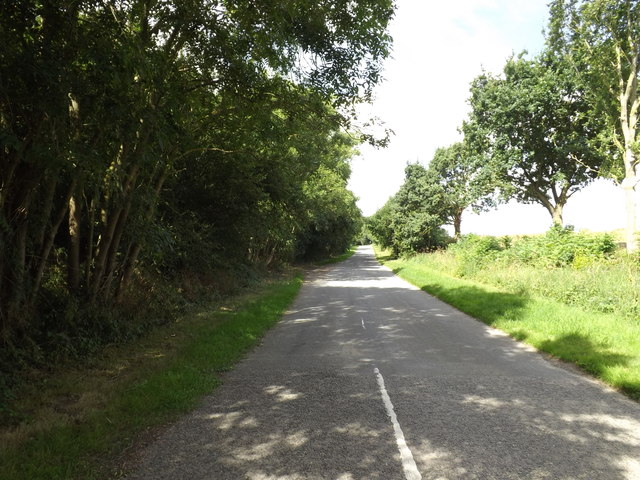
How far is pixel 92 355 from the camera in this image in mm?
7414

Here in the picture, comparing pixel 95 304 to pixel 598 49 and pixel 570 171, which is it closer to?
pixel 598 49

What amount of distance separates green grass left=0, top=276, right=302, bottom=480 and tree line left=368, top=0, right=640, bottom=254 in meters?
19.4

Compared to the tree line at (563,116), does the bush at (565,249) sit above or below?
below

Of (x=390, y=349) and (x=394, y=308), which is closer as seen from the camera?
(x=390, y=349)

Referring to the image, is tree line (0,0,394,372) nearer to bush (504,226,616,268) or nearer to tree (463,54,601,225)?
bush (504,226,616,268)

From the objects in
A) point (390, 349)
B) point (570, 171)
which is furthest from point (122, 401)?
point (570, 171)

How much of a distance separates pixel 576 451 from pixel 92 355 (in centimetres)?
762

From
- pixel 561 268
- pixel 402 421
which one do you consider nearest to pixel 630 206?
pixel 561 268

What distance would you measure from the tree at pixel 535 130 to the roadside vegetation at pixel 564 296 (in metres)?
7.74

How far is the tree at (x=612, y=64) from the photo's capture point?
764 inches

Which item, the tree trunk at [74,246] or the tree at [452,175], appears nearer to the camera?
the tree trunk at [74,246]

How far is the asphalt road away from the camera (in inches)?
149

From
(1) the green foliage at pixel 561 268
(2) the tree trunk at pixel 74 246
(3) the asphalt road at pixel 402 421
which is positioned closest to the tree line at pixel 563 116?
(1) the green foliage at pixel 561 268

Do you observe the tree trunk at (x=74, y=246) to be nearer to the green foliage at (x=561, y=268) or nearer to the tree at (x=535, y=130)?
the green foliage at (x=561, y=268)
